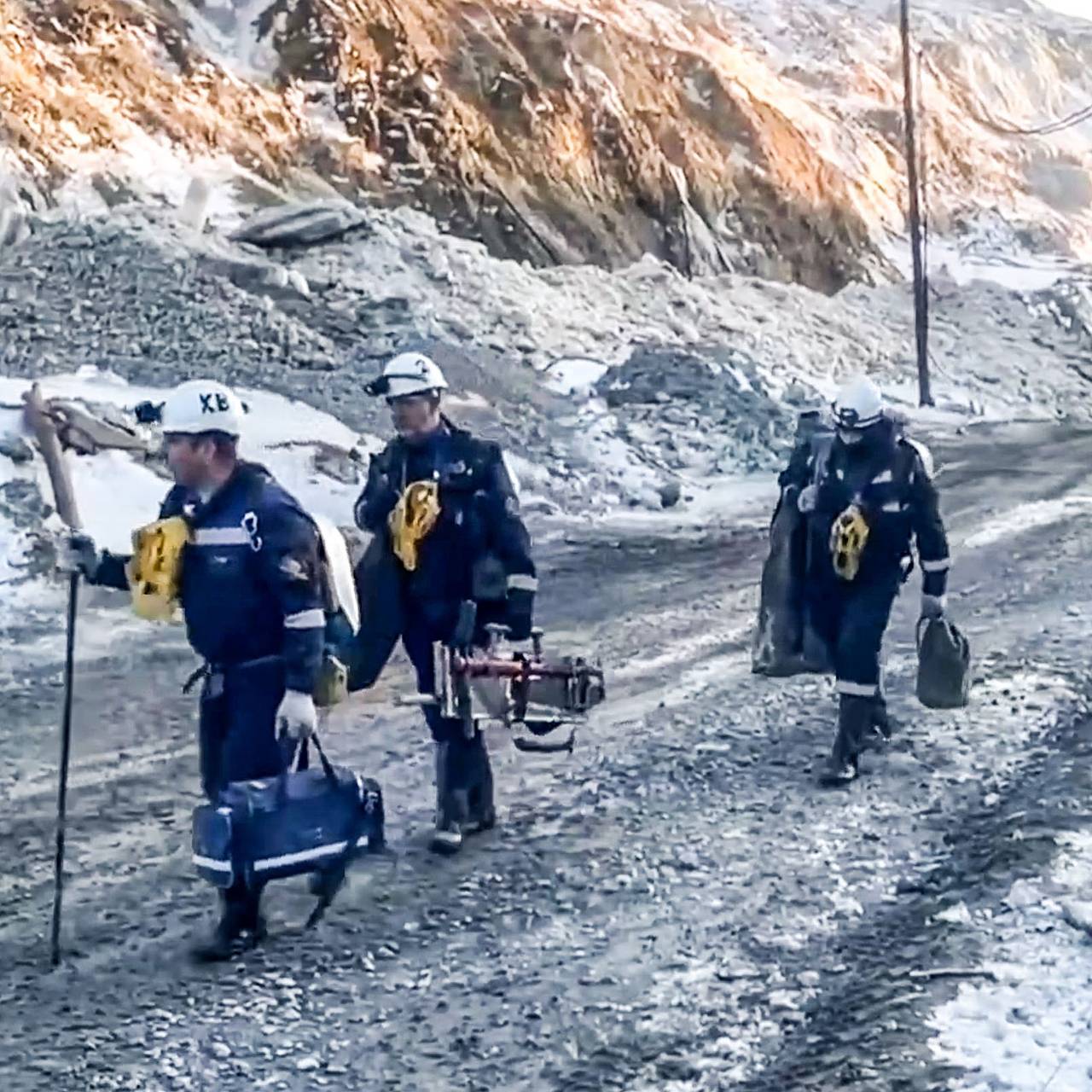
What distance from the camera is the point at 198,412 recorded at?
5.30m

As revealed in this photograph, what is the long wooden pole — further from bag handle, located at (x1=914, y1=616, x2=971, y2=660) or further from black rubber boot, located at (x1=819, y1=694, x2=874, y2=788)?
bag handle, located at (x1=914, y1=616, x2=971, y2=660)

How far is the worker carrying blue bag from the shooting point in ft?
17.4

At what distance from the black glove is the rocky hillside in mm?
16663

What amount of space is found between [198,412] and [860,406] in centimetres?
323

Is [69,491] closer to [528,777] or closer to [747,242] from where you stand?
[528,777]

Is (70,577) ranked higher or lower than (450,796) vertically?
higher

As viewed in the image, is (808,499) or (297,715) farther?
(808,499)

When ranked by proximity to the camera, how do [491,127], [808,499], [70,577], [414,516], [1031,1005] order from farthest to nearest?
[491,127]
[808,499]
[414,516]
[70,577]
[1031,1005]

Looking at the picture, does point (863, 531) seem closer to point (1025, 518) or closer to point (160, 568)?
point (160, 568)

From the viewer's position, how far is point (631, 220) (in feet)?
110

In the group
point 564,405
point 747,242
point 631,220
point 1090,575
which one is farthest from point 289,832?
point 747,242

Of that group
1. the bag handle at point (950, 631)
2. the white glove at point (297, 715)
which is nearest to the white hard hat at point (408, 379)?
the white glove at point (297, 715)

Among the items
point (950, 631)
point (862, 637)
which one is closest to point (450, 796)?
point (862, 637)

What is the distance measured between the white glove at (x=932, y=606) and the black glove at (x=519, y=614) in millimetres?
2255
